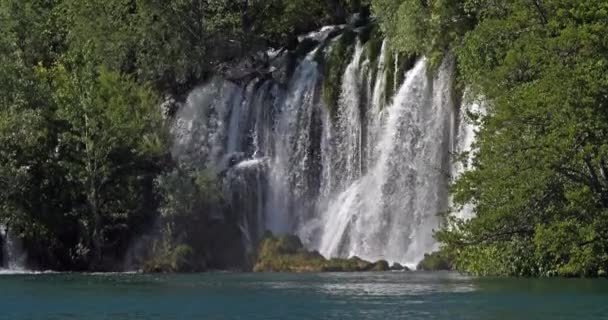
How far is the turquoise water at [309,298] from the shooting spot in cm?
4103

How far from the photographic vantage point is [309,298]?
4703 cm

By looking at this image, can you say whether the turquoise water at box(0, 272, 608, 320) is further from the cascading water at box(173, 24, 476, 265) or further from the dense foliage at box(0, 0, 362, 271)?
the dense foliage at box(0, 0, 362, 271)

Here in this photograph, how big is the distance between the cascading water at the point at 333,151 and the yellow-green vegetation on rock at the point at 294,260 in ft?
9.01

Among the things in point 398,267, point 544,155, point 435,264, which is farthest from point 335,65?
point 544,155

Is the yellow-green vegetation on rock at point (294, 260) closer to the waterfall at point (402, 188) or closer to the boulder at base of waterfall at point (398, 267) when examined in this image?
the boulder at base of waterfall at point (398, 267)

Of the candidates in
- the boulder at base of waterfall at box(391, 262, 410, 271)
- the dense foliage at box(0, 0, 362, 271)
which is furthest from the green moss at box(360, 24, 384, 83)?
the boulder at base of waterfall at box(391, 262, 410, 271)

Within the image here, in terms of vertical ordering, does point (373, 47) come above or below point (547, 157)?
above

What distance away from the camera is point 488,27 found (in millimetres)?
57562

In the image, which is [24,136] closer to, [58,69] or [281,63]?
[58,69]

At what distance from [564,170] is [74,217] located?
3092cm

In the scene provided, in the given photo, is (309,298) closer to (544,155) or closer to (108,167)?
(544,155)

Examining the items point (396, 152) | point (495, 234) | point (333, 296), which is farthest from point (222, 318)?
point (396, 152)

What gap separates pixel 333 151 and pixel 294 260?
9.08 metres

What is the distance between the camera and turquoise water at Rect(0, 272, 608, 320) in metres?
41.0
